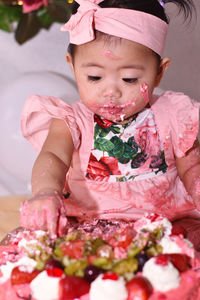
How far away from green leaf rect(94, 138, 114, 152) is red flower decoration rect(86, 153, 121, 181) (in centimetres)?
2

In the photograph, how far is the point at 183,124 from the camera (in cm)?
121

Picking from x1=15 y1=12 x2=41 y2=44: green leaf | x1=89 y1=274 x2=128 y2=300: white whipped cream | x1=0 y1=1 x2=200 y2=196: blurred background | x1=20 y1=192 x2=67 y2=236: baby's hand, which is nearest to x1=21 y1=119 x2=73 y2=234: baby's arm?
x1=20 y1=192 x2=67 y2=236: baby's hand

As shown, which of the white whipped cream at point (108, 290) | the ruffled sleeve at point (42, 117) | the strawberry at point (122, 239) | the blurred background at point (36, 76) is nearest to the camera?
the white whipped cream at point (108, 290)

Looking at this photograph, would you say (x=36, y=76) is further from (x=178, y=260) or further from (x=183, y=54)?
(x=178, y=260)

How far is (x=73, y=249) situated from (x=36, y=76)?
1001mm

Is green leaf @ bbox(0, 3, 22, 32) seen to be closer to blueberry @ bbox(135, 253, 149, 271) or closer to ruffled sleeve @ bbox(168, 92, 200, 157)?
ruffled sleeve @ bbox(168, 92, 200, 157)

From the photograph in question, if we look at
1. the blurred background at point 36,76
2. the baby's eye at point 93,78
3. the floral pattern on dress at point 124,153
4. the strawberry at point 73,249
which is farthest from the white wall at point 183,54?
the strawberry at point 73,249

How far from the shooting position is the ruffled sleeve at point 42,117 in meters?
1.20

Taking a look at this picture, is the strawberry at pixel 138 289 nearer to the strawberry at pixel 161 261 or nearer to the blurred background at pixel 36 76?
the strawberry at pixel 161 261

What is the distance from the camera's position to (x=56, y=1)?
173 cm

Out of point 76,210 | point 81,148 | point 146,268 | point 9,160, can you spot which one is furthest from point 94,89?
point 9,160

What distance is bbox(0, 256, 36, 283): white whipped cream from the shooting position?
0.80m

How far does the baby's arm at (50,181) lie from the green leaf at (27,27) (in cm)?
67

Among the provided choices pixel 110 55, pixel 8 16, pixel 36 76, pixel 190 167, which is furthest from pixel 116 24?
pixel 8 16
